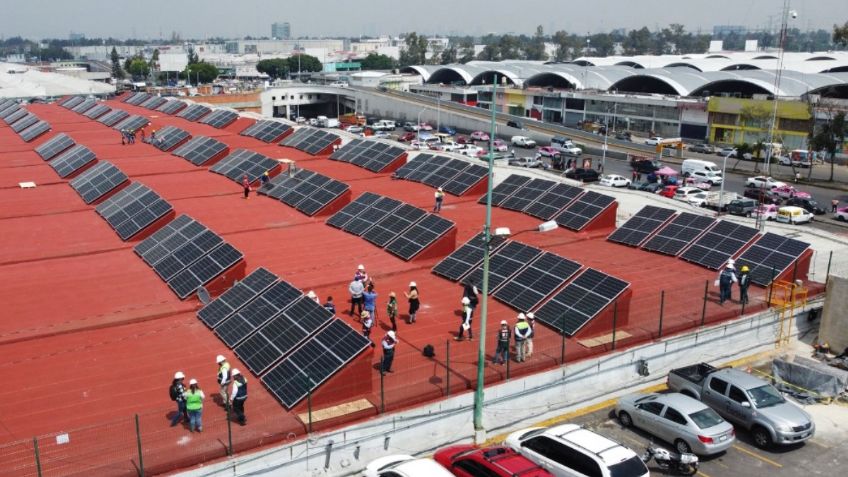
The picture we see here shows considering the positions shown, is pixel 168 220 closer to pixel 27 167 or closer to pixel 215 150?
pixel 215 150

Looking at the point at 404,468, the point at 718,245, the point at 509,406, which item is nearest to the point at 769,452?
the point at 509,406

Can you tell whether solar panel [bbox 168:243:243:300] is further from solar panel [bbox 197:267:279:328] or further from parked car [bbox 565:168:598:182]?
parked car [bbox 565:168:598:182]

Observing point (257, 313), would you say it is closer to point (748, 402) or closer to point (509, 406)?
point (509, 406)

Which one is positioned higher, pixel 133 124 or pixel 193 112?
pixel 193 112

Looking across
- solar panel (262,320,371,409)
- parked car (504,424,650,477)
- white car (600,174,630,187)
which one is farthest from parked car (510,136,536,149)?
solar panel (262,320,371,409)

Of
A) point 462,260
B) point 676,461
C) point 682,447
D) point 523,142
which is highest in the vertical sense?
point 462,260
